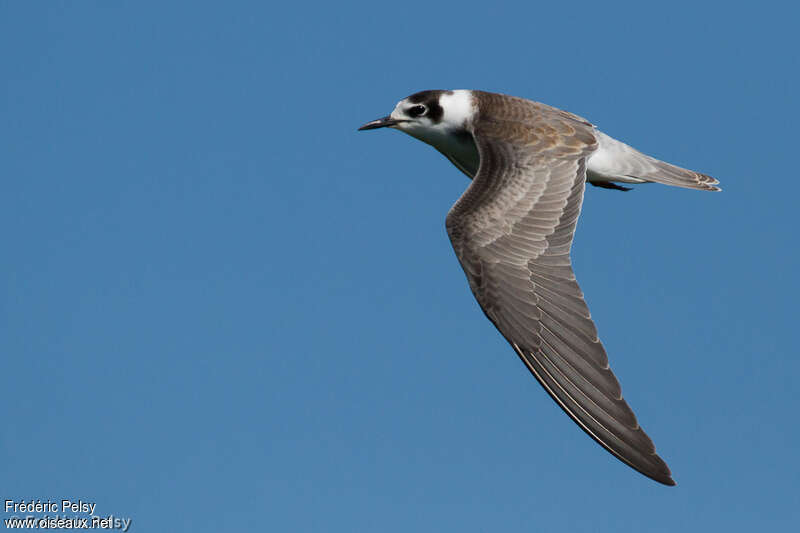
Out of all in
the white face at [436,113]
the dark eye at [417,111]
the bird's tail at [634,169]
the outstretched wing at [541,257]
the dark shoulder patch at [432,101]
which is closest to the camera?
the outstretched wing at [541,257]

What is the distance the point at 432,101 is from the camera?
13312mm

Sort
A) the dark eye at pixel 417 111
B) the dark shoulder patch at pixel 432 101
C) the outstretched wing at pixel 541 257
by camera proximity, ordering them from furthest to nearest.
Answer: the dark eye at pixel 417 111, the dark shoulder patch at pixel 432 101, the outstretched wing at pixel 541 257

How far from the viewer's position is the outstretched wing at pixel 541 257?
9.99m

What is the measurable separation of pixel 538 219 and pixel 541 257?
0.53m

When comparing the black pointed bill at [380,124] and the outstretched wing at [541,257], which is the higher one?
the black pointed bill at [380,124]

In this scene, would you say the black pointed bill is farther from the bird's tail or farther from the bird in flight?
the bird's tail

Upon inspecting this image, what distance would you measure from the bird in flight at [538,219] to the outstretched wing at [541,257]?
11mm

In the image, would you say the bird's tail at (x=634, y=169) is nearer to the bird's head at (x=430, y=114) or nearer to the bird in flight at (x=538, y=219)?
the bird in flight at (x=538, y=219)

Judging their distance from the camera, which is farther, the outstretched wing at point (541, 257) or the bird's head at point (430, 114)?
the bird's head at point (430, 114)

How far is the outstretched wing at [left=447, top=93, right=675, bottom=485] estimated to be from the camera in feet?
32.8

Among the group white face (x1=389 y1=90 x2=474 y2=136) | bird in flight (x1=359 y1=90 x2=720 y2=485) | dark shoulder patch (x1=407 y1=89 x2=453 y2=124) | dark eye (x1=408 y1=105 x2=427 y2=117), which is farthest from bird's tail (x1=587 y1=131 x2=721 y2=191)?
dark eye (x1=408 y1=105 x2=427 y2=117)

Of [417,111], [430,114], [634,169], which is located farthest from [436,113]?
[634,169]

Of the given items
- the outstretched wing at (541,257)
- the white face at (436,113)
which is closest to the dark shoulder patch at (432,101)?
the white face at (436,113)

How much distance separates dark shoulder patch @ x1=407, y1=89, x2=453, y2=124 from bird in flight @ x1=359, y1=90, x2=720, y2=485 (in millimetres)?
14
